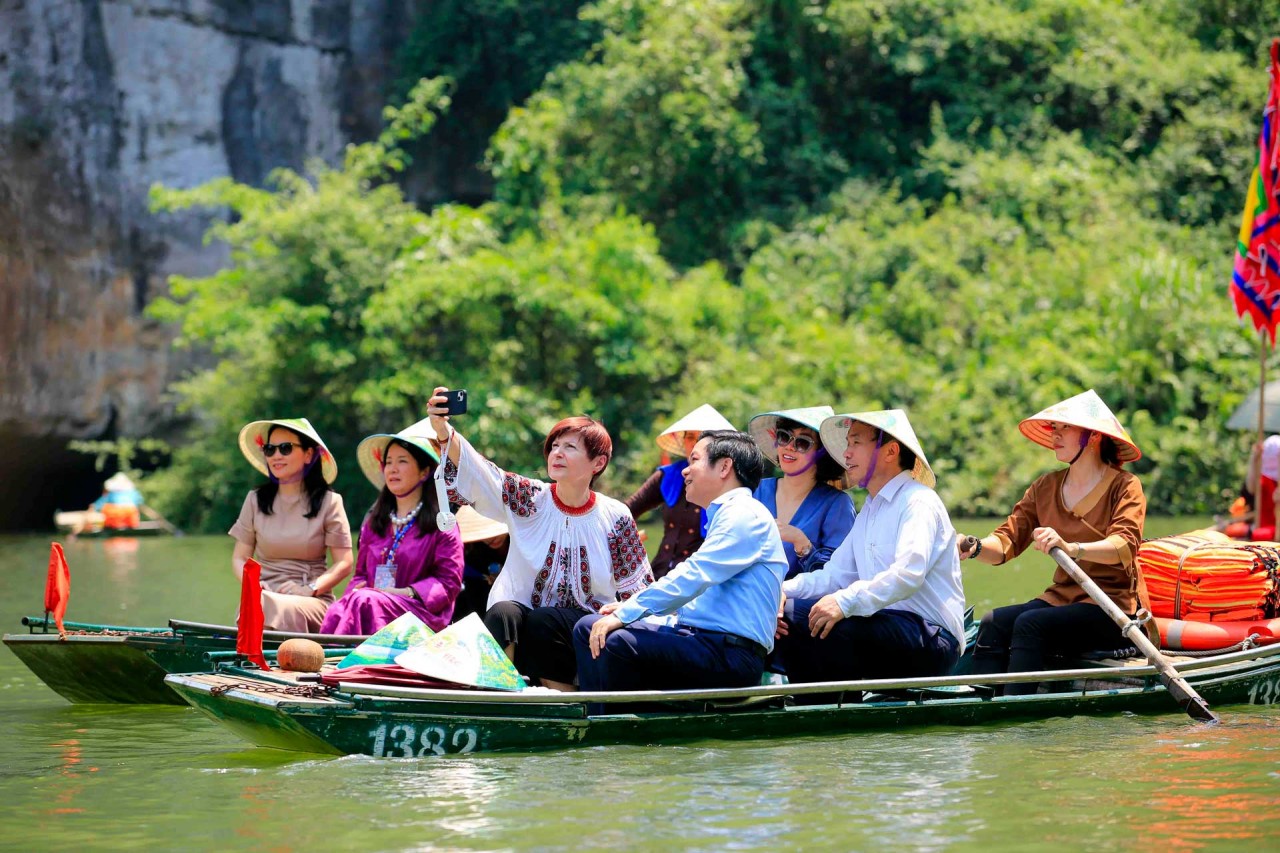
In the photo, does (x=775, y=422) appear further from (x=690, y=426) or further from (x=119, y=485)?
(x=119, y=485)

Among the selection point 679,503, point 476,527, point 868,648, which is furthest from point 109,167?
point 868,648

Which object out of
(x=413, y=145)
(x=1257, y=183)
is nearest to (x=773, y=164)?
(x=413, y=145)

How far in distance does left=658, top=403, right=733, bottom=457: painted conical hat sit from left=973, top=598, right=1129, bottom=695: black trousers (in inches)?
64.4

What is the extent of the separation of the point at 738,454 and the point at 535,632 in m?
1.18

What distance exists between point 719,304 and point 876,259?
2.41 metres

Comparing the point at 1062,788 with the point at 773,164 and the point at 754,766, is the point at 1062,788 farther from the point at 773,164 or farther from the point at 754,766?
the point at 773,164

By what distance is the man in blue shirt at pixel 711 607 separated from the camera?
6082mm

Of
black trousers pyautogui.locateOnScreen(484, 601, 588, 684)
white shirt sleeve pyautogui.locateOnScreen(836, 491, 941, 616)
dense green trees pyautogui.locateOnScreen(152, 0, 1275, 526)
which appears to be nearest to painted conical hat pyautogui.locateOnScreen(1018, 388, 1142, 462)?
white shirt sleeve pyautogui.locateOnScreen(836, 491, 941, 616)

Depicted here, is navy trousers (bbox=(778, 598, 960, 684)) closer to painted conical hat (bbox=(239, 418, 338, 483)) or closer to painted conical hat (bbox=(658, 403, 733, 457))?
painted conical hat (bbox=(658, 403, 733, 457))

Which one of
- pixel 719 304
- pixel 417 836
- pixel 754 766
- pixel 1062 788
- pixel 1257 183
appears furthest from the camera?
pixel 719 304

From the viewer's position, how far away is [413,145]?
85.3 feet

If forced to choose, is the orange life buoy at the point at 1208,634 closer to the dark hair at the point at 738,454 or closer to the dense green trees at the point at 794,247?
the dark hair at the point at 738,454

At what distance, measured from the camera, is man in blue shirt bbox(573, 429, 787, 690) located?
608 cm

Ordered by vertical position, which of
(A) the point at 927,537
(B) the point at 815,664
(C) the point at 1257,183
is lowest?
(B) the point at 815,664
